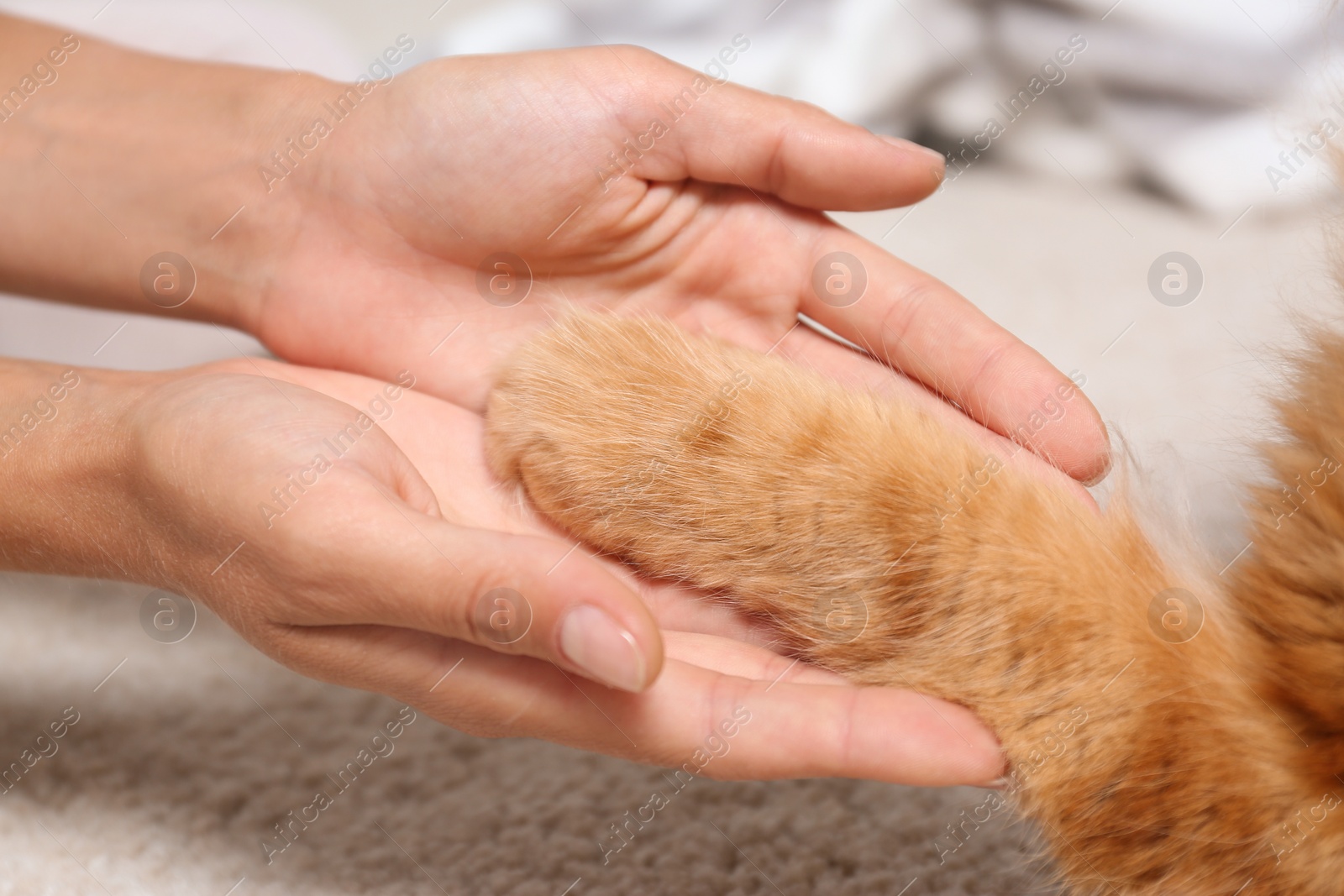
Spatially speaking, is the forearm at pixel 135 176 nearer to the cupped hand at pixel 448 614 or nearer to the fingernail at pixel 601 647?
the cupped hand at pixel 448 614

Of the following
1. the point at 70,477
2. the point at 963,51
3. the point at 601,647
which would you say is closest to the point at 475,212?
the point at 70,477

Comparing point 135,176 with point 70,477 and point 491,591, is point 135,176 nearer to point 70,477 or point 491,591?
point 70,477

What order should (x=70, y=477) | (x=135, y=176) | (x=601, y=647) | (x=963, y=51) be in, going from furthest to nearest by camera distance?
1. (x=963, y=51)
2. (x=135, y=176)
3. (x=70, y=477)
4. (x=601, y=647)

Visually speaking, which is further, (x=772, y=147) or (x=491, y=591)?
(x=772, y=147)

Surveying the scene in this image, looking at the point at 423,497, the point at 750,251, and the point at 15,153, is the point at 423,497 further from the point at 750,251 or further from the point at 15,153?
the point at 15,153

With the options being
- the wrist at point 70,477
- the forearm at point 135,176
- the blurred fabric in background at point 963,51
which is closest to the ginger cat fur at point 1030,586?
the wrist at point 70,477

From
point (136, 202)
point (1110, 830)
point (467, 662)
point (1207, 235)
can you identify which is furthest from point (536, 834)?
point (1207, 235)

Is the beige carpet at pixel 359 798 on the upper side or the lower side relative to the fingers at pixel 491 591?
lower
